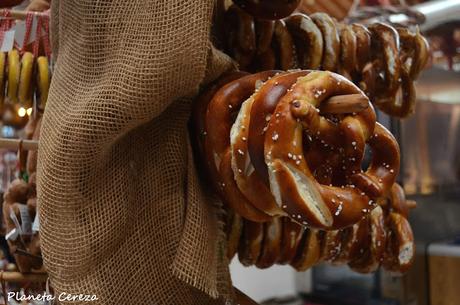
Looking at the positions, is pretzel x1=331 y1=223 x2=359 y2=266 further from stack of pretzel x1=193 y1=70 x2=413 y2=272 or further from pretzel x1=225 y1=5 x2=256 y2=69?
pretzel x1=225 y1=5 x2=256 y2=69

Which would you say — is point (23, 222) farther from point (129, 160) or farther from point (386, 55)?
point (386, 55)

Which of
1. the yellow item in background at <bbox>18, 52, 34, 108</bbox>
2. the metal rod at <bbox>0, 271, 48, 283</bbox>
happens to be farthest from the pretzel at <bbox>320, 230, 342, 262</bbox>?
the yellow item in background at <bbox>18, 52, 34, 108</bbox>

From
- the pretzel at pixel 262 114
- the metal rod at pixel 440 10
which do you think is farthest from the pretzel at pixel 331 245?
the metal rod at pixel 440 10

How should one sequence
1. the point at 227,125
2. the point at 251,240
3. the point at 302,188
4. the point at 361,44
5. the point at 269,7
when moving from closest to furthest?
the point at 302,188
the point at 227,125
the point at 269,7
the point at 251,240
the point at 361,44

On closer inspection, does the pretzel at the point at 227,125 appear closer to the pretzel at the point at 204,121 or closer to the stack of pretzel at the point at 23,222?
the pretzel at the point at 204,121

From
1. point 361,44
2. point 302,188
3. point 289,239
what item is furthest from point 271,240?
point 361,44

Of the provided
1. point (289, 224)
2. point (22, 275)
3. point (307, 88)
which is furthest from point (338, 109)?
point (22, 275)
